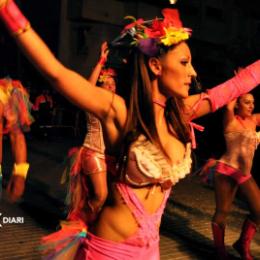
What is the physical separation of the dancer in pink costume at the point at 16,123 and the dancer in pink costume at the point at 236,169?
82.1 inches

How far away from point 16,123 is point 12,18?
319 cm

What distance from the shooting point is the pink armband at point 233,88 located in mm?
2770

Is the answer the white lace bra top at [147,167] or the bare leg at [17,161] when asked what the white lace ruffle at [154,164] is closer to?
the white lace bra top at [147,167]

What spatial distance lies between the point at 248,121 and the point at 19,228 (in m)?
3.07

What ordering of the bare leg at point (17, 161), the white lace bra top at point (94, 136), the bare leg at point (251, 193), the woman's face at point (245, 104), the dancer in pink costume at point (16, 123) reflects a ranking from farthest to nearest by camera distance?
the woman's face at point (245, 104)
the bare leg at point (251, 193)
the white lace bra top at point (94, 136)
the dancer in pink costume at point (16, 123)
the bare leg at point (17, 161)

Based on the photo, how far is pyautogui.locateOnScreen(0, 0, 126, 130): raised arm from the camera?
2.03 metres

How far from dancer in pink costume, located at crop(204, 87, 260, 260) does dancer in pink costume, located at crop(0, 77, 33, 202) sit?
209cm

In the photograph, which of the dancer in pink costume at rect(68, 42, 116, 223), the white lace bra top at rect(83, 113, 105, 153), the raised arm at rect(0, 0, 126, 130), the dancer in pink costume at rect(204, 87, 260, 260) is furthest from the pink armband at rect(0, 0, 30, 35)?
the dancer in pink costume at rect(204, 87, 260, 260)

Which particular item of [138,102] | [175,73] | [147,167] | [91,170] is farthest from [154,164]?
[91,170]

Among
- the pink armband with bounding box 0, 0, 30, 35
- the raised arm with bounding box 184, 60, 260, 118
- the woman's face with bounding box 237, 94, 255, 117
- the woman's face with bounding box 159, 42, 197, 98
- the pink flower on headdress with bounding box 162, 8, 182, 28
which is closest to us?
the pink armband with bounding box 0, 0, 30, 35

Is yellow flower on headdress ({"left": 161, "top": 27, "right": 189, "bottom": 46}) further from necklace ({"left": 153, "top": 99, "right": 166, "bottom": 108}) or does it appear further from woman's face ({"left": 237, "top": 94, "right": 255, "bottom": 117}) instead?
woman's face ({"left": 237, "top": 94, "right": 255, "bottom": 117})

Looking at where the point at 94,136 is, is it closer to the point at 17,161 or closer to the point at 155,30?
the point at 17,161

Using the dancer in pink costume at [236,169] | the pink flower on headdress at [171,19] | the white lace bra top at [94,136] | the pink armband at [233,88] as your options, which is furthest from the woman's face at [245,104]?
the pink flower on headdress at [171,19]

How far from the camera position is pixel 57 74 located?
6.92 feet
